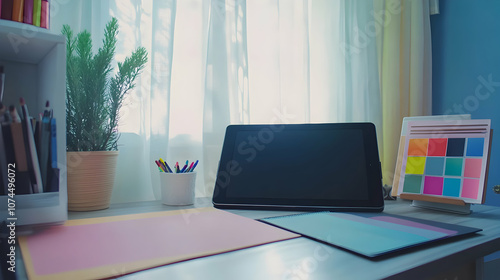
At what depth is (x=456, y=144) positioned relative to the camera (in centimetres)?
91

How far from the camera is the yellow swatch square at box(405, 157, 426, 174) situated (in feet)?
3.11

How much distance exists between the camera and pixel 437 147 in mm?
937

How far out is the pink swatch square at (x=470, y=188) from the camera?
0.82 meters

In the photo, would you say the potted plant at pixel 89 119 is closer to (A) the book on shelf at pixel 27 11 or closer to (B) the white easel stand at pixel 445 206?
(A) the book on shelf at pixel 27 11

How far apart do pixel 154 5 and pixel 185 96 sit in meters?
0.29

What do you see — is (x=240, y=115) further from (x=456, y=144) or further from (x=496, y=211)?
(x=496, y=211)

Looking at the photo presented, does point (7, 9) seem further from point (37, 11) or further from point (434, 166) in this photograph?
point (434, 166)

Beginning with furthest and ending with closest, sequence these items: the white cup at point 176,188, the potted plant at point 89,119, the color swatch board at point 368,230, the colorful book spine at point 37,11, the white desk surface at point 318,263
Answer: the white cup at point 176,188 → the potted plant at point 89,119 → the colorful book spine at point 37,11 → the color swatch board at point 368,230 → the white desk surface at point 318,263

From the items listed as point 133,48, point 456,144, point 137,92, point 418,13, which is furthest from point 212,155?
point 418,13

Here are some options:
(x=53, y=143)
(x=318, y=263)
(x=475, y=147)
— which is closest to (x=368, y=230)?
(x=318, y=263)

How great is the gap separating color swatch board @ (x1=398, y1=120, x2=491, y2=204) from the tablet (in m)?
0.17
